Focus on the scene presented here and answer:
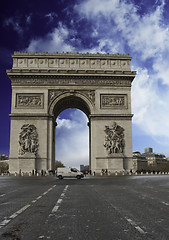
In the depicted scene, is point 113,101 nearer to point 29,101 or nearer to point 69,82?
point 69,82

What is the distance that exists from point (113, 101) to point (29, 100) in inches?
490

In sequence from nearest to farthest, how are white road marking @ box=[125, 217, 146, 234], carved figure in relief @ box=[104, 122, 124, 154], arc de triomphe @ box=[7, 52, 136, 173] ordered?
white road marking @ box=[125, 217, 146, 234], arc de triomphe @ box=[7, 52, 136, 173], carved figure in relief @ box=[104, 122, 124, 154]

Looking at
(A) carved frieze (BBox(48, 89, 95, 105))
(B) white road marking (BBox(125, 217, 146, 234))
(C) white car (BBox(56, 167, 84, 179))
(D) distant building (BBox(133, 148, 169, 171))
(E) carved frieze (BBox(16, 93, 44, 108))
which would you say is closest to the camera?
(B) white road marking (BBox(125, 217, 146, 234))

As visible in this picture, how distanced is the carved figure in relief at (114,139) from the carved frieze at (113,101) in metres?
3.02

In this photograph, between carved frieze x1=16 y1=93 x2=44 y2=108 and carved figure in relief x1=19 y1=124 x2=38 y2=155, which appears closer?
carved figure in relief x1=19 y1=124 x2=38 y2=155

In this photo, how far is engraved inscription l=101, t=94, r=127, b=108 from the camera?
41.8 metres

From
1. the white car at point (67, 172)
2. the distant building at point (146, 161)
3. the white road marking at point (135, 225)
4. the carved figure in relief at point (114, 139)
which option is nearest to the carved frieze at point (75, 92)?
the carved figure in relief at point (114, 139)

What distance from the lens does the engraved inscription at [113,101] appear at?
137ft

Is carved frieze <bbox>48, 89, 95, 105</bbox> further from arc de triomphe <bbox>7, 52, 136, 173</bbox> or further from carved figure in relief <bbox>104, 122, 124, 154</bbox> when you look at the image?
carved figure in relief <bbox>104, 122, 124, 154</bbox>

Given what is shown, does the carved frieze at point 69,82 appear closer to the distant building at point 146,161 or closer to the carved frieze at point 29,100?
the carved frieze at point 29,100

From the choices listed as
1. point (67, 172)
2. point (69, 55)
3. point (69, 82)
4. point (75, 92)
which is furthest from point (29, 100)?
point (67, 172)

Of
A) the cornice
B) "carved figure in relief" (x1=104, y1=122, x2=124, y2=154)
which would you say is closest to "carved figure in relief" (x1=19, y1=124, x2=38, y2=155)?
"carved figure in relief" (x1=104, y1=122, x2=124, y2=154)

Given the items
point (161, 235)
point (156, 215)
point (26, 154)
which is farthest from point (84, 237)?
point (26, 154)

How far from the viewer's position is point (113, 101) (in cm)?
4200
